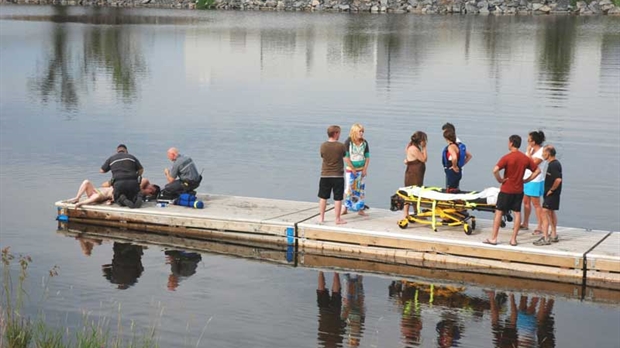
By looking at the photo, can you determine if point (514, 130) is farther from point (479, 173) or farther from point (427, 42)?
point (427, 42)

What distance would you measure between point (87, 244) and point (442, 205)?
6789 millimetres

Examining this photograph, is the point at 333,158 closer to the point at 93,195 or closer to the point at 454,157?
the point at 454,157

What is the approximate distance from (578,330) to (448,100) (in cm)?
2657

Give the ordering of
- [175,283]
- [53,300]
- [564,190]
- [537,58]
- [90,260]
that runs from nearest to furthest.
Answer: [53,300]
[175,283]
[90,260]
[564,190]
[537,58]

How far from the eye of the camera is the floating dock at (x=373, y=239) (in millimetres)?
17109

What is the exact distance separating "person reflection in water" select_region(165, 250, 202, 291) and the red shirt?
5.59 metres

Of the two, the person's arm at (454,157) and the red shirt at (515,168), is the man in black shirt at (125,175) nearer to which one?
the person's arm at (454,157)

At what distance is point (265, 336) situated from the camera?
48.5ft

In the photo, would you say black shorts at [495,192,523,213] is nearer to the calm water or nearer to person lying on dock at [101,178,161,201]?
the calm water

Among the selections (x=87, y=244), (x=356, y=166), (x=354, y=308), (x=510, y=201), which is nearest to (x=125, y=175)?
(x=87, y=244)

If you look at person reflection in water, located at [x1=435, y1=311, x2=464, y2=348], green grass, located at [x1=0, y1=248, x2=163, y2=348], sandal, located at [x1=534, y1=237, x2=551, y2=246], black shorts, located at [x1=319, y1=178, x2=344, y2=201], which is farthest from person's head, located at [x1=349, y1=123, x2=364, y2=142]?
green grass, located at [x1=0, y1=248, x2=163, y2=348]

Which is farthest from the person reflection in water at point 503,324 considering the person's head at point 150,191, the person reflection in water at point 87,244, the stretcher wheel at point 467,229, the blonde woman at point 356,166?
the person's head at point 150,191

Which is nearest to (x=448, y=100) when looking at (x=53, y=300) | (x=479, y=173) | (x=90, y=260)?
(x=479, y=173)

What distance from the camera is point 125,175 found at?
20.4 metres
